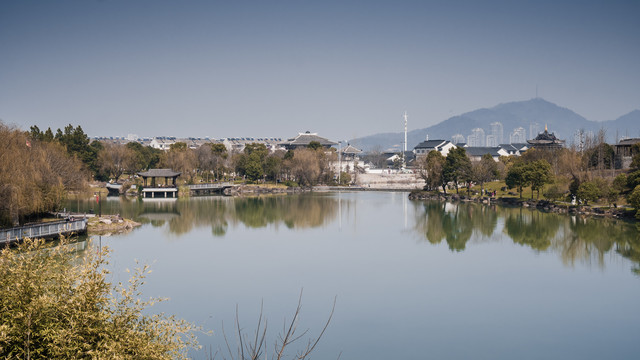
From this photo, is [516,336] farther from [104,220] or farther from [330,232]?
[104,220]

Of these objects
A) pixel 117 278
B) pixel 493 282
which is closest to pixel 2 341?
pixel 117 278

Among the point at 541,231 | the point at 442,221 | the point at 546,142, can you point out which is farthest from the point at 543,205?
the point at 546,142

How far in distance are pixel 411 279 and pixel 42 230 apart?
1225 cm

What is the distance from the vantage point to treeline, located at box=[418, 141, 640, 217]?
28.3m

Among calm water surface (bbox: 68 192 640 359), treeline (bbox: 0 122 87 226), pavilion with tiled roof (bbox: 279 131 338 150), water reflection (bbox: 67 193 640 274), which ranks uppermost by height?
pavilion with tiled roof (bbox: 279 131 338 150)

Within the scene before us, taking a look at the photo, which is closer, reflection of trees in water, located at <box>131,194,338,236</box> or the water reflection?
the water reflection

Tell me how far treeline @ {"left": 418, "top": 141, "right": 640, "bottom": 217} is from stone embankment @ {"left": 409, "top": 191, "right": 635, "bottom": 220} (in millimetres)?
727

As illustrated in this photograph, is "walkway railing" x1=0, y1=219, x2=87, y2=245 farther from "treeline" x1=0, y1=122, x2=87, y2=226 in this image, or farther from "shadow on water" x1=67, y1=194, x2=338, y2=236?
"shadow on water" x1=67, y1=194, x2=338, y2=236

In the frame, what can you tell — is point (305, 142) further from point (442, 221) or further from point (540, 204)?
point (442, 221)

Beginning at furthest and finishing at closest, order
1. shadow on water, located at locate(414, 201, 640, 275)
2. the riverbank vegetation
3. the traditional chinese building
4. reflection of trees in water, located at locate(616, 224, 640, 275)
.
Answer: the traditional chinese building, shadow on water, located at locate(414, 201, 640, 275), reflection of trees in water, located at locate(616, 224, 640, 275), the riverbank vegetation

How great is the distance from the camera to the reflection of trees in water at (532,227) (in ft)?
69.2

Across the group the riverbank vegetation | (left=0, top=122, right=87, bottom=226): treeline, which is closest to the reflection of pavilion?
(left=0, top=122, right=87, bottom=226): treeline

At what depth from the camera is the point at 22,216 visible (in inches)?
758

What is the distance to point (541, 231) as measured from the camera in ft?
76.8
